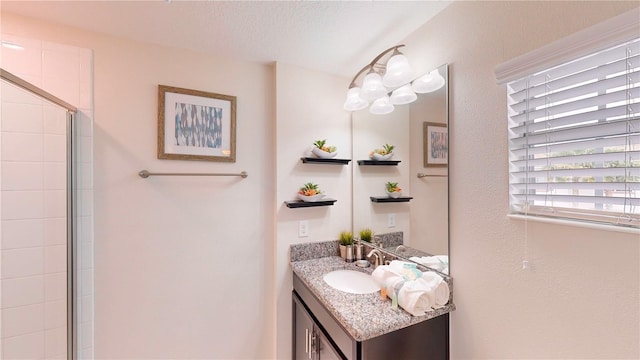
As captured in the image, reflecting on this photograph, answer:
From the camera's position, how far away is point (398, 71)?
118 centimetres

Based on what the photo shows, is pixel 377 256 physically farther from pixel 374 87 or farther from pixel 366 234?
pixel 374 87

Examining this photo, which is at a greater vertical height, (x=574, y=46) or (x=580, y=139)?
(x=574, y=46)

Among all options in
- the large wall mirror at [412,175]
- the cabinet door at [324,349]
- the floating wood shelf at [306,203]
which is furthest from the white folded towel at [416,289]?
the floating wood shelf at [306,203]

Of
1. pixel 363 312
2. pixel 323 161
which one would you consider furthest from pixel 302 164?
pixel 363 312

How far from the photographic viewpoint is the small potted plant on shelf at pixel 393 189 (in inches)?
60.7

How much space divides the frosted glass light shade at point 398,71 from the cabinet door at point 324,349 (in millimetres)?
1345

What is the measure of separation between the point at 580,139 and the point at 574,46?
0.93ft

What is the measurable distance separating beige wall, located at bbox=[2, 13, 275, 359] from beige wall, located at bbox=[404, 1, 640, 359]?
1214mm

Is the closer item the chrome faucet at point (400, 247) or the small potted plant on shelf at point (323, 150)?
the chrome faucet at point (400, 247)

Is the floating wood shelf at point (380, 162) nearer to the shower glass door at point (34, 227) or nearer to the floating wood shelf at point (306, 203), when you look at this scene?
Result: the floating wood shelf at point (306, 203)

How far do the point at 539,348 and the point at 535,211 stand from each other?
0.47 m

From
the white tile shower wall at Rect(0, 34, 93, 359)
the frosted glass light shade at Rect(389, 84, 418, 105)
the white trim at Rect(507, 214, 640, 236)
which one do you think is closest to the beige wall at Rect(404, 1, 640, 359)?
the white trim at Rect(507, 214, 640, 236)

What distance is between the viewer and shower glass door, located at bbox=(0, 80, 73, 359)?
1138 mm

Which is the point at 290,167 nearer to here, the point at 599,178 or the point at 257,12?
the point at 257,12
